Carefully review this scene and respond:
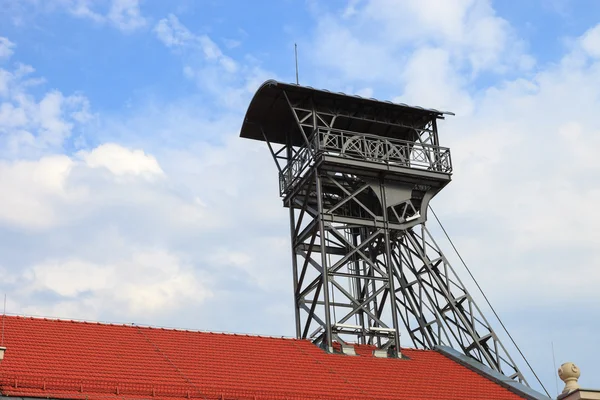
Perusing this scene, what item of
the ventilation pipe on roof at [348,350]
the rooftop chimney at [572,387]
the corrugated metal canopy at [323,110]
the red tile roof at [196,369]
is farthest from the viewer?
the corrugated metal canopy at [323,110]

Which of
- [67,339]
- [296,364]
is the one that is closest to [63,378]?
[67,339]

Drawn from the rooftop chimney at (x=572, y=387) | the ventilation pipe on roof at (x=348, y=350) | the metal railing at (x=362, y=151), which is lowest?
the rooftop chimney at (x=572, y=387)

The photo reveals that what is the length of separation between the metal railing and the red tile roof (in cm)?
752

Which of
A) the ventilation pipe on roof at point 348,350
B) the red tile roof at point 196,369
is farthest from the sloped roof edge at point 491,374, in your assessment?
the ventilation pipe on roof at point 348,350

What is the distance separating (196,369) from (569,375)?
1169 centimetres

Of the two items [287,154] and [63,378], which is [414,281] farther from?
[63,378]

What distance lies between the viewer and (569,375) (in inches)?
1149

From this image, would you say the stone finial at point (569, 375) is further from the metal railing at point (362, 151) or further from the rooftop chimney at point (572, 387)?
the metal railing at point (362, 151)

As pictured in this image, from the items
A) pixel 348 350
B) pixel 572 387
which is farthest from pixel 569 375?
pixel 348 350

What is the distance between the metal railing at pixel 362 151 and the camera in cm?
3522

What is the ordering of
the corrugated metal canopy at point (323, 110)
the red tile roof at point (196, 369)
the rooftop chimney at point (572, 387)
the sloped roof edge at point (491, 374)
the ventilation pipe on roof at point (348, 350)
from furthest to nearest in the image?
the corrugated metal canopy at point (323, 110) < the ventilation pipe on roof at point (348, 350) < the sloped roof edge at point (491, 374) < the rooftop chimney at point (572, 387) < the red tile roof at point (196, 369)

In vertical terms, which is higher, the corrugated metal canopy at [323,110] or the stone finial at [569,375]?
the corrugated metal canopy at [323,110]

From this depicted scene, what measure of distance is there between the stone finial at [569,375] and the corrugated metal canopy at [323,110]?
41.0 ft

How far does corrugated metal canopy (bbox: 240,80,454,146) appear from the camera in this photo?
36375 mm
